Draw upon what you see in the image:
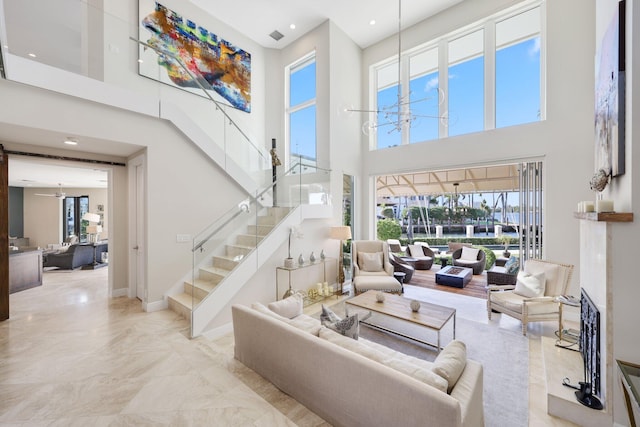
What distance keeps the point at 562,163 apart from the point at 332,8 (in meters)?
5.73

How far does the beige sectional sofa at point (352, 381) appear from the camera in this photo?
65.2 inches

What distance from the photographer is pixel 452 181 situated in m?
7.84

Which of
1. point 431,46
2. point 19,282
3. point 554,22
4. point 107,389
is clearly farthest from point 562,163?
point 19,282

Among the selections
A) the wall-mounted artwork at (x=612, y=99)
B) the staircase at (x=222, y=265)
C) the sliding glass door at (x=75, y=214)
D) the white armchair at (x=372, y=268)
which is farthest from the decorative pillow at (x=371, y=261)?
the sliding glass door at (x=75, y=214)

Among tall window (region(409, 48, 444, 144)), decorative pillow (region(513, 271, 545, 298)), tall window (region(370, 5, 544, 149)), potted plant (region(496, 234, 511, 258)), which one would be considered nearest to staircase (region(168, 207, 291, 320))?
tall window (region(370, 5, 544, 149))

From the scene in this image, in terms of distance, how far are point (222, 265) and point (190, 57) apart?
5142 millimetres

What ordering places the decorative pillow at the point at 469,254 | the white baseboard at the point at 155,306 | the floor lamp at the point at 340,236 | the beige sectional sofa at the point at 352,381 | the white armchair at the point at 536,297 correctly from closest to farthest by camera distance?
the beige sectional sofa at the point at 352,381 < the white armchair at the point at 536,297 < the white baseboard at the point at 155,306 < the floor lamp at the point at 340,236 < the decorative pillow at the point at 469,254

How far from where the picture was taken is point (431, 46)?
6.35 metres

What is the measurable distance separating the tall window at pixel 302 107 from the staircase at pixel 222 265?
107 inches

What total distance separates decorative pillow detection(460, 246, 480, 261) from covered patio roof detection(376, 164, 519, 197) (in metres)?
2.00

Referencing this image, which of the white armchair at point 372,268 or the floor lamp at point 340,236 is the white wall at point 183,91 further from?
the white armchair at point 372,268

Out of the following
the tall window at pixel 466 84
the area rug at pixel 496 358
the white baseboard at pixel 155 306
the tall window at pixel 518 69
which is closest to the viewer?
the area rug at pixel 496 358

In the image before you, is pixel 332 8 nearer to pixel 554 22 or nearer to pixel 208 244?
pixel 554 22

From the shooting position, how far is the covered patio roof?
705cm
